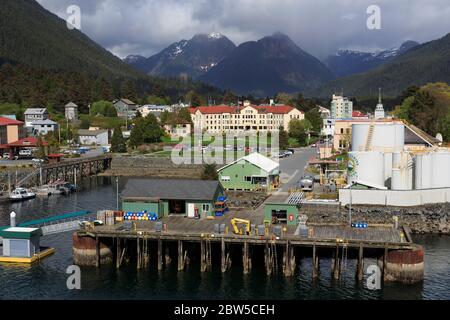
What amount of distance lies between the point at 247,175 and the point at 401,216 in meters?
16.9

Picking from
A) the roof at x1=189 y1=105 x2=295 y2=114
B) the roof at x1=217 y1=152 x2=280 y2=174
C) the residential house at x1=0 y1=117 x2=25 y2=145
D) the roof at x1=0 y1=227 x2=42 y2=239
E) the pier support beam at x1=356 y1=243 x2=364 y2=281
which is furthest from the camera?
the roof at x1=189 y1=105 x2=295 y2=114

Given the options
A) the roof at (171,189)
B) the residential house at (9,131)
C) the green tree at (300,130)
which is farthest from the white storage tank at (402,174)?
the residential house at (9,131)

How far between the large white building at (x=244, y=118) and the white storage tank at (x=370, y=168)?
252 ft

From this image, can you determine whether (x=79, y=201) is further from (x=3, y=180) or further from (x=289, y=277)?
(x=289, y=277)

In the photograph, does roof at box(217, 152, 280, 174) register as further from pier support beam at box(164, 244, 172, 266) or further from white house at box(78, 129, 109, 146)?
white house at box(78, 129, 109, 146)

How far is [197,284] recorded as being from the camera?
35938mm

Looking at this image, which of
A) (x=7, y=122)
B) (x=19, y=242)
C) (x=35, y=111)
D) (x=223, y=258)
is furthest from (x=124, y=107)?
(x=223, y=258)

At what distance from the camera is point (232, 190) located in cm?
5997

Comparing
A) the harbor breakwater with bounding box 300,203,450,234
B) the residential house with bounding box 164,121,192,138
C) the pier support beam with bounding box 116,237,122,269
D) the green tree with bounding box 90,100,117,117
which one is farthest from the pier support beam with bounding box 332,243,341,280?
the green tree with bounding box 90,100,117,117

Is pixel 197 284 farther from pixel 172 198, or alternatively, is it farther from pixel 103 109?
pixel 103 109

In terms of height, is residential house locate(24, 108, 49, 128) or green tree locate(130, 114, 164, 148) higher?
residential house locate(24, 108, 49, 128)

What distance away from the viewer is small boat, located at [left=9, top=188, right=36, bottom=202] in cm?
6525

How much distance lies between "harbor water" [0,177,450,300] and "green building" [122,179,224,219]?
544 cm

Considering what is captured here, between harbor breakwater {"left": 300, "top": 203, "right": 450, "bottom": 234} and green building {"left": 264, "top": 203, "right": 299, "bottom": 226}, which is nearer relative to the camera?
green building {"left": 264, "top": 203, "right": 299, "bottom": 226}
